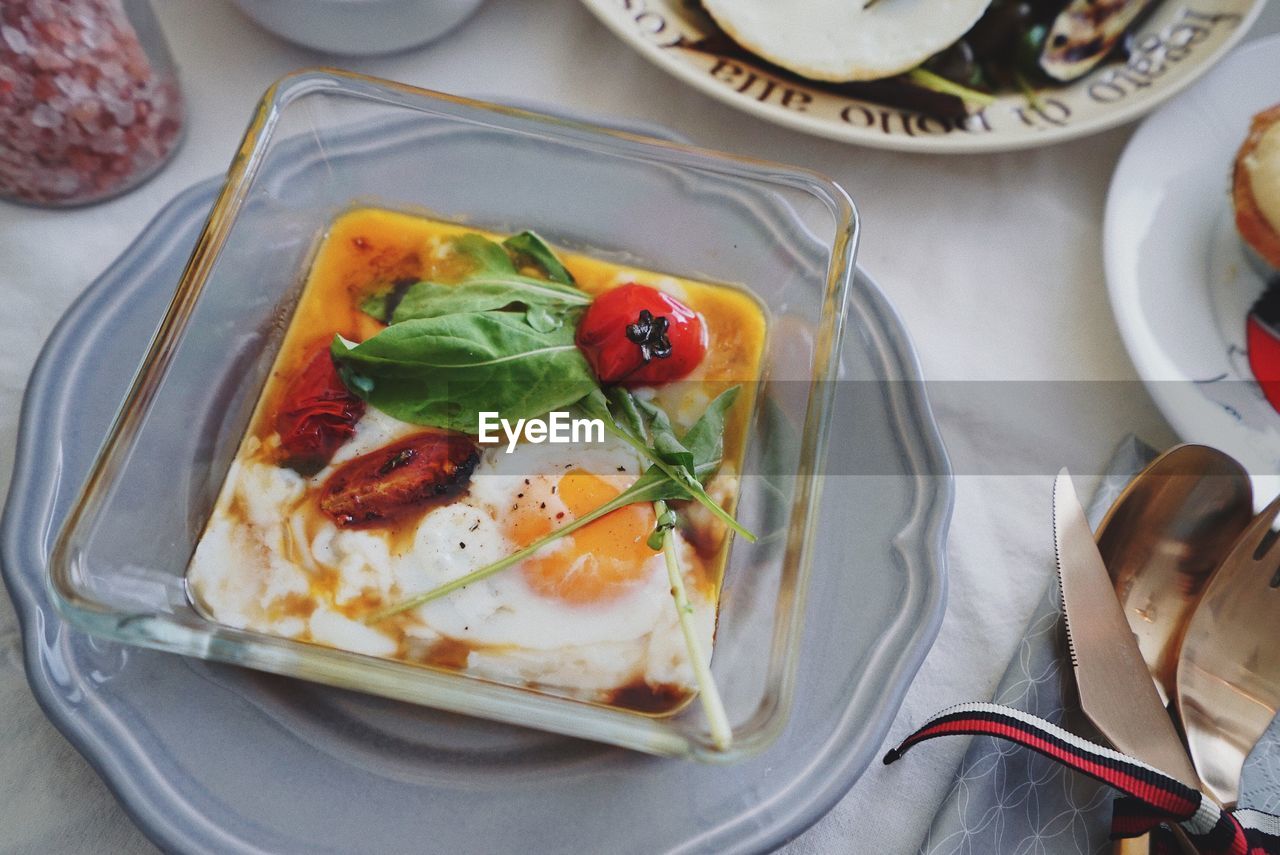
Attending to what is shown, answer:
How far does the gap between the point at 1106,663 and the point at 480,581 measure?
0.72m

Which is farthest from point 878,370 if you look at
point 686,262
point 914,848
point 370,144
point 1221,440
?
point 370,144

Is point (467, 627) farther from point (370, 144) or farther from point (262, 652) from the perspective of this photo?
point (370, 144)

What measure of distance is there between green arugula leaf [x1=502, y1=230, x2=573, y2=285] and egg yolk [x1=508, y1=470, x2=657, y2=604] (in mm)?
285

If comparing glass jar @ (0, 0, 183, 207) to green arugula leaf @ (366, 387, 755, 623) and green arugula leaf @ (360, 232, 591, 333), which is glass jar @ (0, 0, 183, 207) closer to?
green arugula leaf @ (360, 232, 591, 333)

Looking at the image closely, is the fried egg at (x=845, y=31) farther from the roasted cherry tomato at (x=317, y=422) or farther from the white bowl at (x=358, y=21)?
the roasted cherry tomato at (x=317, y=422)

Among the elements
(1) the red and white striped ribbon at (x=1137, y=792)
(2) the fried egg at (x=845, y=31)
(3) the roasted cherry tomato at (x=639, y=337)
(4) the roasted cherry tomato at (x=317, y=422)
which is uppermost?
(2) the fried egg at (x=845, y=31)

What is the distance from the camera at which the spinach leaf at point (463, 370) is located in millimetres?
1149

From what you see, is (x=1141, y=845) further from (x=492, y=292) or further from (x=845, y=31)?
(x=845, y=31)

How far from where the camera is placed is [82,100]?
1326 mm

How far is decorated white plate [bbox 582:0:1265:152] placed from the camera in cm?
147

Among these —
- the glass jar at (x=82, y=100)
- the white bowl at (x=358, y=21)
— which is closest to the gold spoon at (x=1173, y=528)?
the white bowl at (x=358, y=21)

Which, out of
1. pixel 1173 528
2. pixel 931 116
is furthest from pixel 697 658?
pixel 931 116

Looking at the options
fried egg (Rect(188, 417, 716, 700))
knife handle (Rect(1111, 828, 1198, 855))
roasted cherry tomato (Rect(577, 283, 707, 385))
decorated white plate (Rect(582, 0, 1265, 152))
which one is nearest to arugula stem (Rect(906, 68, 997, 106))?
decorated white plate (Rect(582, 0, 1265, 152))

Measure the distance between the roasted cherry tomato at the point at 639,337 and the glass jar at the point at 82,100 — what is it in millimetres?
702
